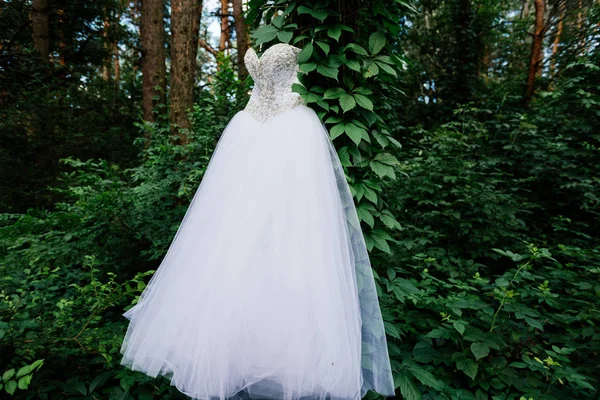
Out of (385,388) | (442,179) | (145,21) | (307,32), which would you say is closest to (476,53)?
(442,179)

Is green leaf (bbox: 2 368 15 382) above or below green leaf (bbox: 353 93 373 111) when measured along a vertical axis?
below

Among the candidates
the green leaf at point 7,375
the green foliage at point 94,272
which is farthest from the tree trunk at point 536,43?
the green leaf at point 7,375

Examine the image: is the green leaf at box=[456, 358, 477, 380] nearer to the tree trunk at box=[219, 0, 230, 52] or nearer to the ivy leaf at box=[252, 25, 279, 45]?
the ivy leaf at box=[252, 25, 279, 45]

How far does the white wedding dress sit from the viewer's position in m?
1.13

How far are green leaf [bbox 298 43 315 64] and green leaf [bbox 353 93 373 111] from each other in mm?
296

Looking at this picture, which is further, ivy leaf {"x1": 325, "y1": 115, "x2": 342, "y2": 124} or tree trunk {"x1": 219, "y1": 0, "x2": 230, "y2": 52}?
tree trunk {"x1": 219, "y1": 0, "x2": 230, "y2": 52}

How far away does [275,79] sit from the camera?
5.10 feet

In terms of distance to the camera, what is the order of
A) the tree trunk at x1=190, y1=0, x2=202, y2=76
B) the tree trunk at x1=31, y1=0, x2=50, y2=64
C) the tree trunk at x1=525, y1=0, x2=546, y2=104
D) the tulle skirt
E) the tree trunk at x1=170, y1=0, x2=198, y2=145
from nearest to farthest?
the tulle skirt → the tree trunk at x1=170, y1=0, x2=198, y2=145 → the tree trunk at x1=190, y1=0, x2=202, y2=76 → the tree trunk at x1=525, y1=0, x2=546, y2=104 → the tree trunk at x1=31, y1=0, x2=50, y2=64

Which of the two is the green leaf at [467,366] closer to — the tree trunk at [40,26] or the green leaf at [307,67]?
the green leaf at [307,67]

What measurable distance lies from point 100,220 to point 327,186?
2710 millimetres

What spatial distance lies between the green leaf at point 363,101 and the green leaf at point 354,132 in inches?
4.0

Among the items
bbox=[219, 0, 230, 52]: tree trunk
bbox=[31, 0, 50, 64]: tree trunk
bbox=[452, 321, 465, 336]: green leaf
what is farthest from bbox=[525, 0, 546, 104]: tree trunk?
bbox=[31, 0, 50, 64]: tree trunk

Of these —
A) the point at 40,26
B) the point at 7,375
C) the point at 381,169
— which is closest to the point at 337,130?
the point at 381,169

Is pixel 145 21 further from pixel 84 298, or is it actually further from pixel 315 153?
pixel 315 153
